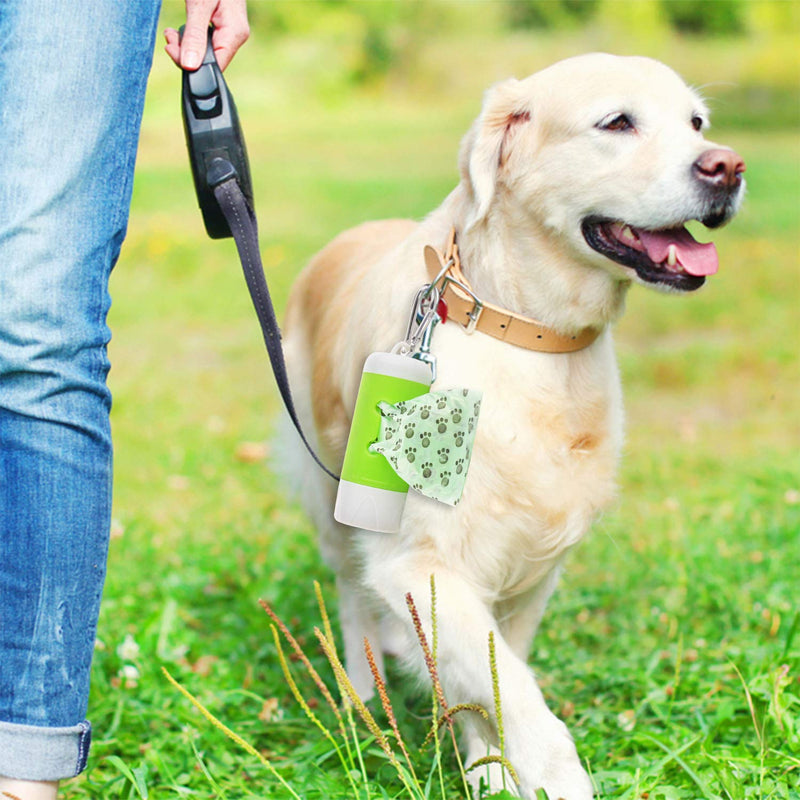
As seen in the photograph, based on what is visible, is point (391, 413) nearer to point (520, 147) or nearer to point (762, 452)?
point (520, 147)

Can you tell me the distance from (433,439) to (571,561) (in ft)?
6.16

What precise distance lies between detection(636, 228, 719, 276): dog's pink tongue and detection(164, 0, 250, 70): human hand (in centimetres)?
93

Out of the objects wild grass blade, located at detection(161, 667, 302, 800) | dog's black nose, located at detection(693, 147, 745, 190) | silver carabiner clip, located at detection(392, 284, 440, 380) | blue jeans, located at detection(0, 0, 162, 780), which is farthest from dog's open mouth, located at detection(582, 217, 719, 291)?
wild grass blade, located at detection(161, 667, 302, 800)

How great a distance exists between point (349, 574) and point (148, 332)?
4829 mm

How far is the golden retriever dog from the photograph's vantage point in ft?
7.11

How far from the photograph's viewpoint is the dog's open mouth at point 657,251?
218 cm

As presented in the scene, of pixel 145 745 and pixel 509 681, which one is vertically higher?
pixel 509 681

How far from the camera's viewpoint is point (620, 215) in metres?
2.20

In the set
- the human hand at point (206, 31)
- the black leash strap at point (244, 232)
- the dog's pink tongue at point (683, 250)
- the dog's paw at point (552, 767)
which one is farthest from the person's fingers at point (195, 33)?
the dog's paw at point (552, 767)

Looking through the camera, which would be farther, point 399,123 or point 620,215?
point 399,123

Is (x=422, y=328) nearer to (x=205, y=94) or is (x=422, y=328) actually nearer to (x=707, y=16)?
(x=205, y=94)

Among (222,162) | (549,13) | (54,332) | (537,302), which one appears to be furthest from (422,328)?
(549,13)

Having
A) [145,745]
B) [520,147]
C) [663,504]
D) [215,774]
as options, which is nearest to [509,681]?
[215,774]

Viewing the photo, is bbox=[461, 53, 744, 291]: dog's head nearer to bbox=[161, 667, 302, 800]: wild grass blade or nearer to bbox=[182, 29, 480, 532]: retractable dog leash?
bbox=[182, 29, 480, 532]: retractable dog leash
